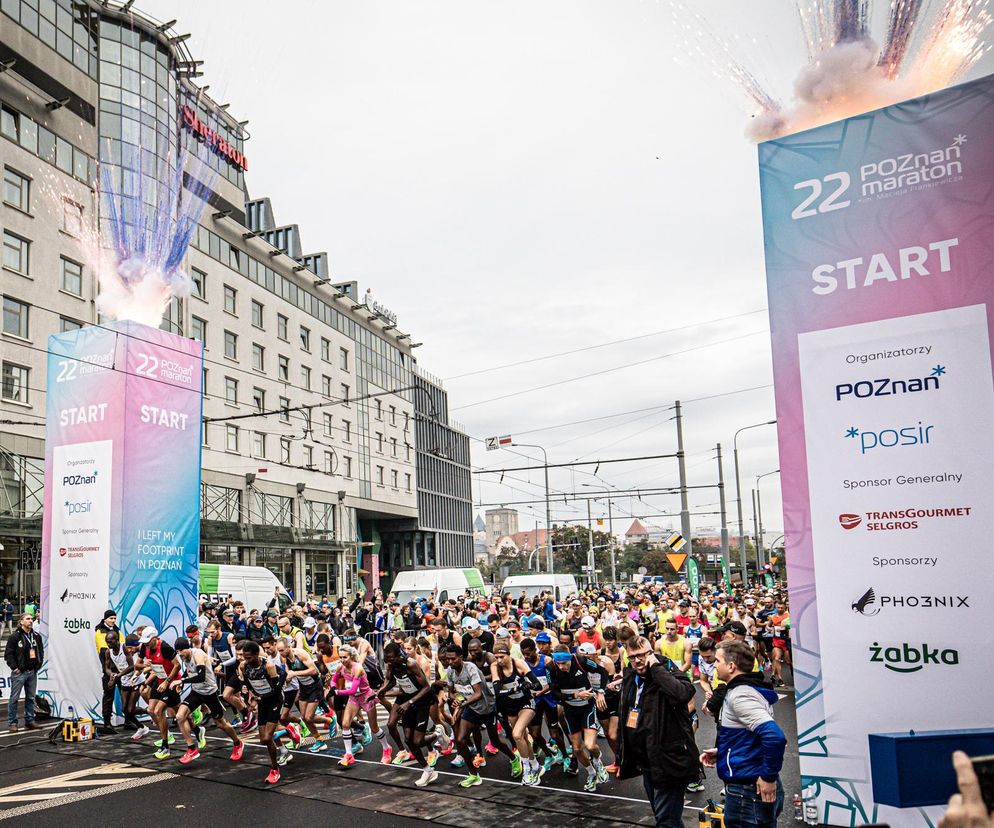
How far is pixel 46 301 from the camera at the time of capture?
31.6m

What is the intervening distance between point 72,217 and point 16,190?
8.20 feet

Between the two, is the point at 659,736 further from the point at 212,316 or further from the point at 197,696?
the point at 212,316

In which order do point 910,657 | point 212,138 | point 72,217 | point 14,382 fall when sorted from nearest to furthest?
point 910,657, point 14,382, point 72,217, point 212,138

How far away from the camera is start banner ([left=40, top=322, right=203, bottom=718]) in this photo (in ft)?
50.0

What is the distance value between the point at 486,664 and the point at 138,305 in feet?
34.5

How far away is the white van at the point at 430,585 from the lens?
31.6m

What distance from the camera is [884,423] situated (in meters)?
7.91

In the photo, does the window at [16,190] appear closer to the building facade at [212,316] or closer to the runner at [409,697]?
the building facade at [212,316]

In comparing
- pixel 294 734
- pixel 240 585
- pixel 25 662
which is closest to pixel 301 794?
pixel 294 734

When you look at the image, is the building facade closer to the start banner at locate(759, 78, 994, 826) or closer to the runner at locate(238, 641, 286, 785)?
the runner at locate(238, 641, 286, 785)

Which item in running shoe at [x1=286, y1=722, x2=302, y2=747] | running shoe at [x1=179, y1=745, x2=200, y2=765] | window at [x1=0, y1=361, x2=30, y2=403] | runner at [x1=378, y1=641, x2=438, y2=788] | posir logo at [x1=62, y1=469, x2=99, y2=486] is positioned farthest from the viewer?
window at [x1=0, y1=361, x2=30, y2=403]

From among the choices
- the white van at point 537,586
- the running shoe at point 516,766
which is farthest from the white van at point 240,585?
the running shoe at point 516,766

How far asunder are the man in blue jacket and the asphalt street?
2.94 metres

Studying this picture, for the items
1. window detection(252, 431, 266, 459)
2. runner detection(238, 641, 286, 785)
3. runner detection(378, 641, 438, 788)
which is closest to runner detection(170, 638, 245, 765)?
runner detection(238, 641, 286, 785)
